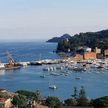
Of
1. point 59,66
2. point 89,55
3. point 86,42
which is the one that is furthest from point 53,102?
point 86,42

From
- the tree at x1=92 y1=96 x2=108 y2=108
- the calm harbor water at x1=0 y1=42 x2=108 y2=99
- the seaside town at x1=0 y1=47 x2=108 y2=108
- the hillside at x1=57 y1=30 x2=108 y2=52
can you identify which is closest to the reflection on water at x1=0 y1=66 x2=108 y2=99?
the calm harbor water at x1=0 y1=42 x2=108 y2=99

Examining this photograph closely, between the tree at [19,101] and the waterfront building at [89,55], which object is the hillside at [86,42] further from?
the tree at [19,101]

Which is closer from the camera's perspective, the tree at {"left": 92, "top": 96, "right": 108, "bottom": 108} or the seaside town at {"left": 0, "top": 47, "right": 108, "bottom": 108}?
the tree at {"left": 92, "top": 96, "right": 108, "bottom": 108}

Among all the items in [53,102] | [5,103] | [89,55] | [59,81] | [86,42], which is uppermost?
[86,42]

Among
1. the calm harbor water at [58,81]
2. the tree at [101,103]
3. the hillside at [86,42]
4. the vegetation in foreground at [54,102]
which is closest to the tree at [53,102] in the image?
the vegetation in foreground at [54,102]

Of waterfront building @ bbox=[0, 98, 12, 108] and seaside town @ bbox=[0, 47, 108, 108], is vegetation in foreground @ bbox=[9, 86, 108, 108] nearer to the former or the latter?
seaside town @ bbox=[0, 47, 108, 108]

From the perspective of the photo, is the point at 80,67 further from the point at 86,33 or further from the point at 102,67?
the point at 86,33

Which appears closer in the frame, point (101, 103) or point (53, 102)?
point (101, 103)

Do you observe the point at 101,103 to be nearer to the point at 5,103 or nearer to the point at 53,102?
the point at 53,102
